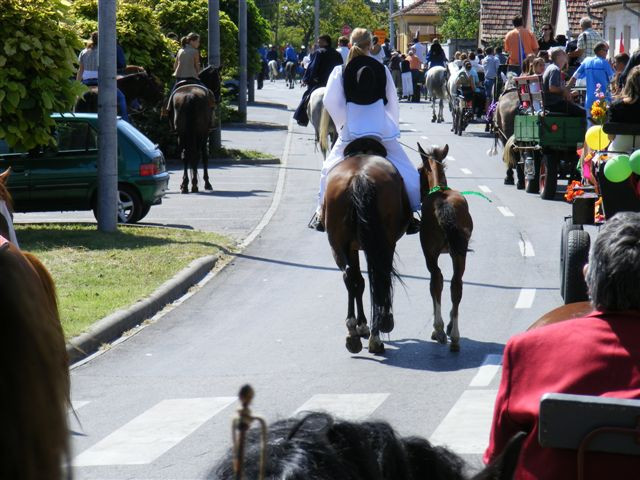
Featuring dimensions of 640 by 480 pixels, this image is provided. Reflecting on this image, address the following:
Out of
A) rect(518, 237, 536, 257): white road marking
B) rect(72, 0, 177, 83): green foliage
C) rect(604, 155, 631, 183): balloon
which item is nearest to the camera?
rect(604, 155, 631, 183): balloon

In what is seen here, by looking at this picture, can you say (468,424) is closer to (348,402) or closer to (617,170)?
(348,402)

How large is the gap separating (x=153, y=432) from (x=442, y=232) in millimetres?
3349

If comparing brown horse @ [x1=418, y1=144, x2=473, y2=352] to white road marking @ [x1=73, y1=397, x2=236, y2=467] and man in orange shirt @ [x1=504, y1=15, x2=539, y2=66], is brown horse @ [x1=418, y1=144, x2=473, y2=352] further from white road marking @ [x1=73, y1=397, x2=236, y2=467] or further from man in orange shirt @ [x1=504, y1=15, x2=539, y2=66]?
man in orange shirt @ [x1=504, y1=15, x2=539, y2=66]

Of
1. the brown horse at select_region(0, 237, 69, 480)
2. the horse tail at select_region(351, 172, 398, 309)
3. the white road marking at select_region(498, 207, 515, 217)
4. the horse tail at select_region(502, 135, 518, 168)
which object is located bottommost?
the white road marking at select_region(498, 207, 515, 217)

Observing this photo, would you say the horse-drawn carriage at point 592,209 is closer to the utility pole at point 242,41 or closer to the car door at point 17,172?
the car door at point 17,172

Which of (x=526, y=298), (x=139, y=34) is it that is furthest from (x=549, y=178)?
(x=139, y=34)

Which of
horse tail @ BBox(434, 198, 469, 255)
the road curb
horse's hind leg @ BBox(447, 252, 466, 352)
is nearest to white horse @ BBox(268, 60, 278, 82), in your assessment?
the road curb

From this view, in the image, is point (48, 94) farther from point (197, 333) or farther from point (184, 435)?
point (184, 435)

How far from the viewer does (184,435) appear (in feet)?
23.9

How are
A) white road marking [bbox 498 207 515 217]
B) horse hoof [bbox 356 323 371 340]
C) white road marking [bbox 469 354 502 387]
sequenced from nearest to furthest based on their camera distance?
white road marking [bbox 469 354 502 387] < horse hoof [bbox 356 323 371 340] < white road marking [bbox 498 207 515 217]

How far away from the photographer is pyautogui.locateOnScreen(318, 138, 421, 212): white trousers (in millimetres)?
10109

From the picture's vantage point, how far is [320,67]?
2328 centimetres

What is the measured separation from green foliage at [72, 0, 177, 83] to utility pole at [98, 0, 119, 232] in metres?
9.17

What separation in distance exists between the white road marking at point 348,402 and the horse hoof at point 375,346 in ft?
4.26
